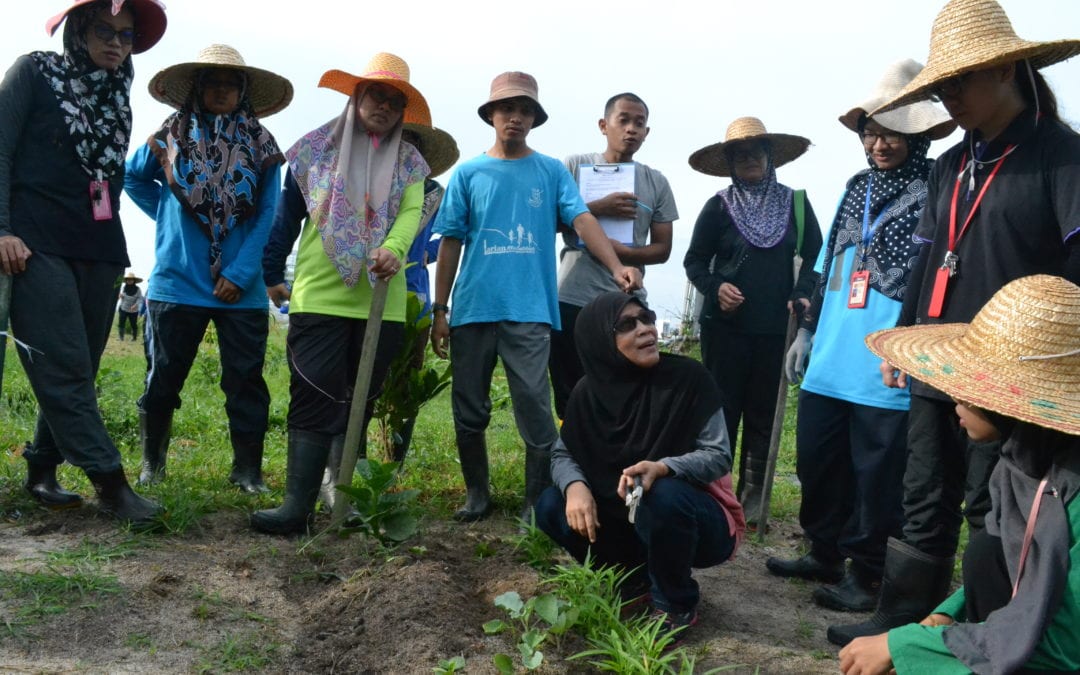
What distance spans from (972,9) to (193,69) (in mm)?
3205

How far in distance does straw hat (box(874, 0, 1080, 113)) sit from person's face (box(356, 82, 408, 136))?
2067 millimetres

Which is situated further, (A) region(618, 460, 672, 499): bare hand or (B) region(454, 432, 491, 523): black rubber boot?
(B) region(454, 432, 491, 523): black rubber boot

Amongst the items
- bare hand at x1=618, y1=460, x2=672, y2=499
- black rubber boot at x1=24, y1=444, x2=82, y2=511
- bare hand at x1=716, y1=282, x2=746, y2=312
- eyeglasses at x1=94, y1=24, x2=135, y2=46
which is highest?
eyeglasses at x1=94, y1=24, x2=135, y2=46

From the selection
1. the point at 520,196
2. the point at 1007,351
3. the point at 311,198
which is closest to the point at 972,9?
the point at 1007,351

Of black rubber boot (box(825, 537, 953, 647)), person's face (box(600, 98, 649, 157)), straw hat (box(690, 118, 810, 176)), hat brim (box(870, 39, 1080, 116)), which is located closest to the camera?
hat brim (box(870, 39, 1080, 116))

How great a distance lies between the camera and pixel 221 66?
4.34 m

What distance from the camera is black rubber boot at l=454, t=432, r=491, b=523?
14.5 feet

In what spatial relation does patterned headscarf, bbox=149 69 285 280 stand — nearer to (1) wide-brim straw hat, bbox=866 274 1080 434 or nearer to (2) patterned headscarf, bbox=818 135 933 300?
(2) patterned headscarf, bbox=818 135 933 300

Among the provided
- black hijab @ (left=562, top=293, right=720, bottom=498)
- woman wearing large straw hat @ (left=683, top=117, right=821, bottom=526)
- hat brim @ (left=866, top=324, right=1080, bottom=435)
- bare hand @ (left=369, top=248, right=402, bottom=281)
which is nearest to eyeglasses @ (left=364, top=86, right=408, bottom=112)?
bare hand @ (left=369, top=248, right=402, bottom=281)

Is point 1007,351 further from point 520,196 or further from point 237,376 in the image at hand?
point 237,376

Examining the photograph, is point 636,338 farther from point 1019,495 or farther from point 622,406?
point 1019,495

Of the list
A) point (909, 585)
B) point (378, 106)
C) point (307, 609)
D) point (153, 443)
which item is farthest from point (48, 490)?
point (909, 585)

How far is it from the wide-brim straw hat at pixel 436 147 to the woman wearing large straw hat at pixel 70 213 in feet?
4.98

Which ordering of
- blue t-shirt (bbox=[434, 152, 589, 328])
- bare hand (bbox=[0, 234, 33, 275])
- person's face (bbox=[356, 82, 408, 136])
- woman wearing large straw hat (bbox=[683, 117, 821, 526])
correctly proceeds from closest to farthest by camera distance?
bare hand (bbox=[0, 234, 33, 275]), person's face (bbox=[356, 82, 408, 136]), blue t-shirt (bbox=[434, 152, 589, 328]), woman wearing large straw hat (bbox=[683, 117, 821, 526])
